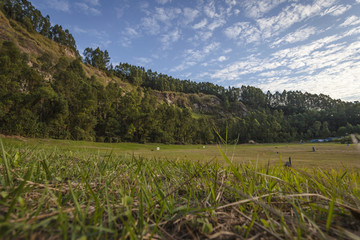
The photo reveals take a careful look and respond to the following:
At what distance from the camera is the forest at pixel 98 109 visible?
27.2 metres

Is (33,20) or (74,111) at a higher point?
(33,20)

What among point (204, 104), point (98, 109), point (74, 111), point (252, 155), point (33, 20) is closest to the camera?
point (252, 155)

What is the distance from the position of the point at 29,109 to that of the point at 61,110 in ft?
14.9

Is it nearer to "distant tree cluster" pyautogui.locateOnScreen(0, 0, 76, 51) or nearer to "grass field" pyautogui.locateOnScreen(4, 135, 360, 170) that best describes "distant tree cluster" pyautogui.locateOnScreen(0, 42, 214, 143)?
"grass field" pyautogui.locateOnScreen(4, 135, 360, 170)

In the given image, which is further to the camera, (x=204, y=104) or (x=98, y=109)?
(x=204, y=104)

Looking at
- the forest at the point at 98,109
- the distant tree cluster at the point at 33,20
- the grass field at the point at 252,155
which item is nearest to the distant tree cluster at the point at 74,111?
the forest at the point at 98,109

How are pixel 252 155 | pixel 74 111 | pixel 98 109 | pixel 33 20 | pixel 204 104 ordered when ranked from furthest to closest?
1. pixel 204 104
2. pixel 33 20
3. pixel 98 109
4. pixel 74 111
5. pixel 252 155

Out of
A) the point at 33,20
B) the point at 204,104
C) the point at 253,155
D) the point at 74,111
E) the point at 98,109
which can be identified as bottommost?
the point at 253,155

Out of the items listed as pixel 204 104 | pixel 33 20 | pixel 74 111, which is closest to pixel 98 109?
pixel 74 111

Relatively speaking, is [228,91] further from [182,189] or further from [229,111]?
[182,189]

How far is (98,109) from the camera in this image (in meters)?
45.4

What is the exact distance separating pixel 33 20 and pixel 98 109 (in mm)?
77523

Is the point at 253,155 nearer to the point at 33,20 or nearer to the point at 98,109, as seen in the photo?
the point at 98,109

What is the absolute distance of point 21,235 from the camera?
58cm
